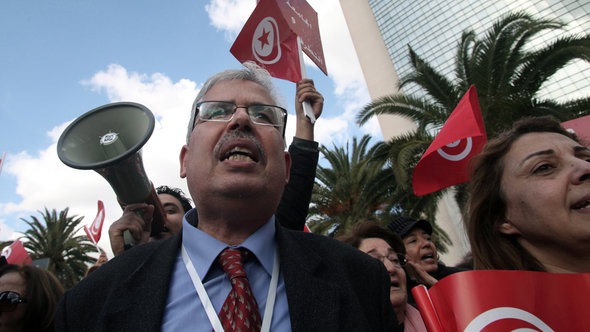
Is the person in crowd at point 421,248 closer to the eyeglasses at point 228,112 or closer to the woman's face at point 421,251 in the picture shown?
the woman's face at point 421,251

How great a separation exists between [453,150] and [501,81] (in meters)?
7.33

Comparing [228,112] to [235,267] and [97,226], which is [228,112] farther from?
[97,226]

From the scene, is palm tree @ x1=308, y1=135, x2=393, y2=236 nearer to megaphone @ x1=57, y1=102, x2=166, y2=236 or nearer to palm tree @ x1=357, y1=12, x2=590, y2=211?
palm tree @ x1=357, y1=12, x2=590, y2=211

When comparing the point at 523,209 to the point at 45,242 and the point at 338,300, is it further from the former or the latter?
the point at 45,242

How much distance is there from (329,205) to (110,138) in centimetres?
1346

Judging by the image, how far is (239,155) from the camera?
65.4 inches

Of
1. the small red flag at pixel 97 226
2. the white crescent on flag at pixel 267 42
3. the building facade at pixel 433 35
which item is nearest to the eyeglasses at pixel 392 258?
the white crescent on flag at pixel 267 42

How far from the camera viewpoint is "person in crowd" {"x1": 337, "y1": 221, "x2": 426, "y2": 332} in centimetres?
247

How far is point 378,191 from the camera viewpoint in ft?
40.1

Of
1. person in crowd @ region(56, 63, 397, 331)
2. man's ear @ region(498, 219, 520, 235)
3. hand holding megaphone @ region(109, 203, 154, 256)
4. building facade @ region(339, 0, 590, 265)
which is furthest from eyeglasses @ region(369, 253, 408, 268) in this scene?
building facade @ region(339, 0, 590, 265)

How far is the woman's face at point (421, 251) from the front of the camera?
12.3ft

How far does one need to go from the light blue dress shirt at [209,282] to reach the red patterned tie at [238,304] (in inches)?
2.4

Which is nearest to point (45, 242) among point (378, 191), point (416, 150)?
point (378, 191)

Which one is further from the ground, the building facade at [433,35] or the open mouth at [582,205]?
the building facade at [433,35]
